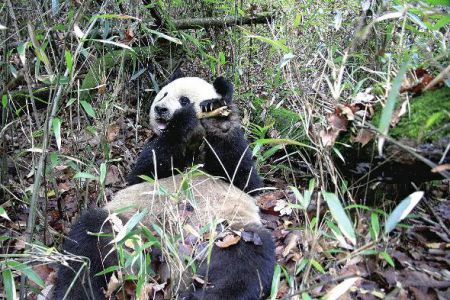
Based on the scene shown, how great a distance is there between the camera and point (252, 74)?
595 centimetres

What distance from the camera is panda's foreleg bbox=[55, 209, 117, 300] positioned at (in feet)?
9.50

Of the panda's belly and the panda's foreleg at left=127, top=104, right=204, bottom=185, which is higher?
the panda's foreleg at left=127, top=104, right=204, bottom=185

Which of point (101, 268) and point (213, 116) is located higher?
point (213, 116)

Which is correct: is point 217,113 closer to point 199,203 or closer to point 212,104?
point 212,104

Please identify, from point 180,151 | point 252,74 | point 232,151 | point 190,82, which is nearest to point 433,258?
point 232,151

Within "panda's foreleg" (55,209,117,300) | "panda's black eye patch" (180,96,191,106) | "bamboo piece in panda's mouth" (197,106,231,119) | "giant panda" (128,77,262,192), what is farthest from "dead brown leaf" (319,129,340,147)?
"panda's black eye patch" (180,96,191,106)

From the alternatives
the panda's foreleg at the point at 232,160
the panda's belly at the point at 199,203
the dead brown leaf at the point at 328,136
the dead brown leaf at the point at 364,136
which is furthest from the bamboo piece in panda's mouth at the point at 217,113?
the dead brown leaf at the point at 364,136

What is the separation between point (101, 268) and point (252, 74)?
144 inches

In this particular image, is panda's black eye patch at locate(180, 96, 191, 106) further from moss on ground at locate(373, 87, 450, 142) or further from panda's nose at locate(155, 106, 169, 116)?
moss on ground at locate(373, 87, 450, 142)

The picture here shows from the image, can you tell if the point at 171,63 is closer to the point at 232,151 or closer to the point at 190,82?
the point at 190,82

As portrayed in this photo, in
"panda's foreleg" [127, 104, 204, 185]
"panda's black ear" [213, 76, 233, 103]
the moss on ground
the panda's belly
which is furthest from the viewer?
"panda's black ear" [213, 76, 233, 103]

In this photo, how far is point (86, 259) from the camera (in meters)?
2.99

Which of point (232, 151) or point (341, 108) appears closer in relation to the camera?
point (341, 108)

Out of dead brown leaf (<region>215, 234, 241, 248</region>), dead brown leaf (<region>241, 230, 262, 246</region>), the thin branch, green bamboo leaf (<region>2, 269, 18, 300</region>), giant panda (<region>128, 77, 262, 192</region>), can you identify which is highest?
the thin branch
